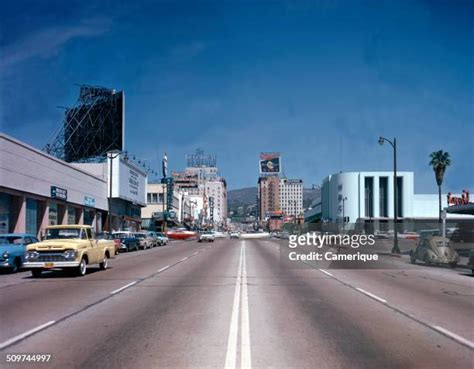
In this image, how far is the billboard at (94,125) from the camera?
72.3 meters

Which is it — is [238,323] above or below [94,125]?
below

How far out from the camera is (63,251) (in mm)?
21141

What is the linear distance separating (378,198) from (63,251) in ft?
375

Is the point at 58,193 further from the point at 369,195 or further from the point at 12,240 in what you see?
the point at 369,195

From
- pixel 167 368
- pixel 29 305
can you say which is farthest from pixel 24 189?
pixel 167 368

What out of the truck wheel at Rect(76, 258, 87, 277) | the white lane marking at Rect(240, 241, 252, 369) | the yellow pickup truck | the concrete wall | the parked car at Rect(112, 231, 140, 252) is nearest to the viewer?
the white lane marking at Rect(240, 241, 252, 369)

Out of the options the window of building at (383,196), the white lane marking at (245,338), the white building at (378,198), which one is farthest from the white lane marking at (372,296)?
the window of building at (383,196)

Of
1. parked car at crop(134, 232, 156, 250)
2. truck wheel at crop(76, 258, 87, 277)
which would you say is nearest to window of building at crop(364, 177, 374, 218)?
parked car at crop(134, 232, 156, 250)

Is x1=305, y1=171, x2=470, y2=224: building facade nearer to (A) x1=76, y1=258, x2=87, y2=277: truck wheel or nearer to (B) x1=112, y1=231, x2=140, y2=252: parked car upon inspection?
(B) x1=112, y1=231, x2=140, y2=252: parked car

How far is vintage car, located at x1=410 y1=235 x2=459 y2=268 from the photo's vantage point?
29.4 meters

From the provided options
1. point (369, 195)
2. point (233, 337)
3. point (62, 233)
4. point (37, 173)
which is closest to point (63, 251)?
point (62, 233)

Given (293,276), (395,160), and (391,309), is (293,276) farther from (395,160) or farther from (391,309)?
(395,160)

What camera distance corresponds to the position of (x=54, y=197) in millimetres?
50375

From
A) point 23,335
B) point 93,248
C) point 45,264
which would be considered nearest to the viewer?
point 23,335
